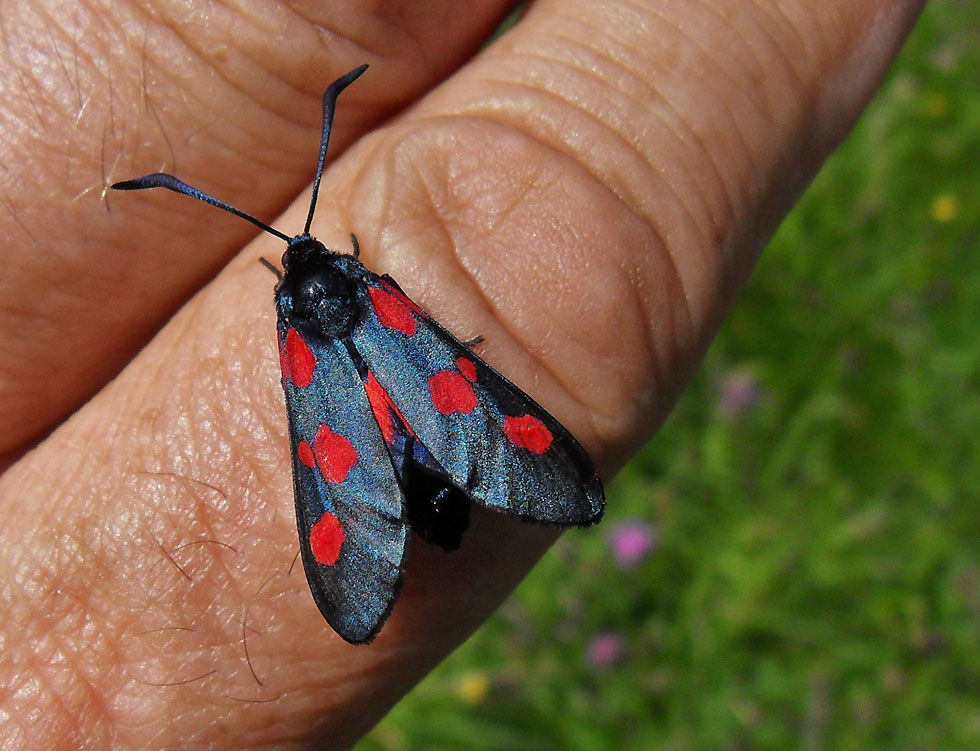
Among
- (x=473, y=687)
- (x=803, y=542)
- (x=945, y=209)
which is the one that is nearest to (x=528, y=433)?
(x=473, y=687)

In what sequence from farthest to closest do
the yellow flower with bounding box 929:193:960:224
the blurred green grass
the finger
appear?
the yellow flower with bounding box 929:193:960:224, the blurred green grass, the finger

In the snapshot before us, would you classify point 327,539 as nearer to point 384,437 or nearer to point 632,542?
point 384,437

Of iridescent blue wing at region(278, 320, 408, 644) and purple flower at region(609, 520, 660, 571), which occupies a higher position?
iridescent blue wing at region(278, 320, 408, 644)

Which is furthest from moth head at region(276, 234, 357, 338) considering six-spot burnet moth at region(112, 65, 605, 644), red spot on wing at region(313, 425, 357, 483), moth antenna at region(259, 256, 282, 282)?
red spot on wing at region(313, 425, 357, 483)

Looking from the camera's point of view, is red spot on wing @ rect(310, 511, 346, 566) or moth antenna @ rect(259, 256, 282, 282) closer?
red spot on wing @ rect(310, 511, 346, 566)

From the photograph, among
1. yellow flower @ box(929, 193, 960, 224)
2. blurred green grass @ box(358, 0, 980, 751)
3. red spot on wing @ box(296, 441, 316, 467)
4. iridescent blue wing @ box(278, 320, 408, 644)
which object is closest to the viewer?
iridescent blue wing @ box(278, 320, 408, 644)

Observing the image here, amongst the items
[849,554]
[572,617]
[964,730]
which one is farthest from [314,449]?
[964,730]

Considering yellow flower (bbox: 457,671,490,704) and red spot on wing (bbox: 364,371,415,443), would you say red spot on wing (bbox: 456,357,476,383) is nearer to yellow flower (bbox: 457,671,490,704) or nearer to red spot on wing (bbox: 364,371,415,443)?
red spot on wing (bbox: 364,371,415,443)

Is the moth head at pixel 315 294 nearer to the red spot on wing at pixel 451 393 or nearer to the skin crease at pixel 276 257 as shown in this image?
the skin crease at pixel 276 257

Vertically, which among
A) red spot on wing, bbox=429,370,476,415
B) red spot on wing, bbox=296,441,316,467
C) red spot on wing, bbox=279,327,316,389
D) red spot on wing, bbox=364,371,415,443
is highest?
red spot on wing, bbox=279,327,316,389
